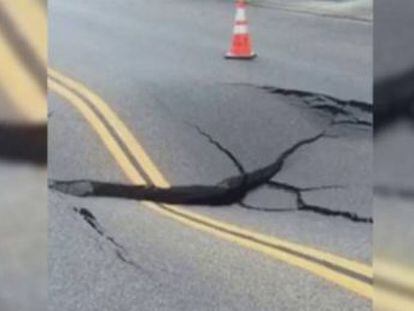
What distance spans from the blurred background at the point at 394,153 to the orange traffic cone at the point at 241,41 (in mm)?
2156

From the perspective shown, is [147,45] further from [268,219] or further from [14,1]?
[14,1]

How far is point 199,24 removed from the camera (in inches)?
138

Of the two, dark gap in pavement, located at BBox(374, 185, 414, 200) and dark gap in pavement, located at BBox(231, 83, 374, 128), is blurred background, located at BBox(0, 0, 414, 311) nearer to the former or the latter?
dark gap in pavement, located at BBox(374, 185, 414, 200)

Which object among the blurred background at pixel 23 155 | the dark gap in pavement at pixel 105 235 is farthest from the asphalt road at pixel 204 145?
the blurred background at pixel 23 155

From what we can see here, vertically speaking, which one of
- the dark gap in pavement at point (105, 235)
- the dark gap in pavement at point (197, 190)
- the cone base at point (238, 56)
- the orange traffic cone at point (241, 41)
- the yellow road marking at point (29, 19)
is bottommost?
the dark gap in pavement at point (105, 235)

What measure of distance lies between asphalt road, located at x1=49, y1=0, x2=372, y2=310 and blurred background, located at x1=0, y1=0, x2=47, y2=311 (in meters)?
0.98

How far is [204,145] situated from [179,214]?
34 cm

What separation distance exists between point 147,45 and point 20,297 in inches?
88.0

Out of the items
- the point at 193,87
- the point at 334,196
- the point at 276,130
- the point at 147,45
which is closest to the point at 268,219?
the point at 334,196

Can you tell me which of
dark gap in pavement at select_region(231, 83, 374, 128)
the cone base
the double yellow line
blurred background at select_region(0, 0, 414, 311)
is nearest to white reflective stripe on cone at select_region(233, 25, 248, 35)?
the cone base

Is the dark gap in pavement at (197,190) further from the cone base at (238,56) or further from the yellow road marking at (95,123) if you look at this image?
the cone base at (238,56)

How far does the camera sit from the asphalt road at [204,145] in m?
2.17

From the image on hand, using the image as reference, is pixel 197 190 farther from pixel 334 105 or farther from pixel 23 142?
pixel 23 142

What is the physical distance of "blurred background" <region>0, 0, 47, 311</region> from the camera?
3.59 ft
